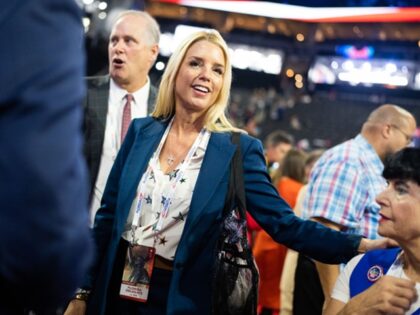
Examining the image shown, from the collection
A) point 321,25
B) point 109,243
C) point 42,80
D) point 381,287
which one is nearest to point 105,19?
Result: point 109,243

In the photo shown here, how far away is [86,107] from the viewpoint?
3.83m

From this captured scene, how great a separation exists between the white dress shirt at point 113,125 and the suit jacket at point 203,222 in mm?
758

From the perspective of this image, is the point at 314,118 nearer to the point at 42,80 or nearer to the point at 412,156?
the point at 412,156

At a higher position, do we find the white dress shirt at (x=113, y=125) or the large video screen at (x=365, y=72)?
the large video screen at (x=365, y=72)

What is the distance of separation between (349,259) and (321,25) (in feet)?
108

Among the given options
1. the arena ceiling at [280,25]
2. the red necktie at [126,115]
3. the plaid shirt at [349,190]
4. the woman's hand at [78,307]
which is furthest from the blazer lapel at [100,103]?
the arena ceiling at [280,25]

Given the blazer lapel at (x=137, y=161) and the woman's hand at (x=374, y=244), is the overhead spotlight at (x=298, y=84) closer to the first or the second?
the blazer lapel at (x=137, y=161)

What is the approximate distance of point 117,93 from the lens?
3982mm

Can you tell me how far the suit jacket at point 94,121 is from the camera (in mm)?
3738

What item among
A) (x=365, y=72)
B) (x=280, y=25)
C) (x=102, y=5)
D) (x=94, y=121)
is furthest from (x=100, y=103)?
(x=280, y=25)

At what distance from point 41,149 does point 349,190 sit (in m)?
3.16

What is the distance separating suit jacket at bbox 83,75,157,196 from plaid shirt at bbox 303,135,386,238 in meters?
1.10

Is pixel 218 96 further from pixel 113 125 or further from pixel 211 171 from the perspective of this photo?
pixel 113 125

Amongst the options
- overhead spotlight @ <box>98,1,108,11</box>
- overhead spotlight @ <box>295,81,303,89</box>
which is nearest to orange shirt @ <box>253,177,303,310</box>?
overhead spotlight @ <box>98,1,108,11</box>
